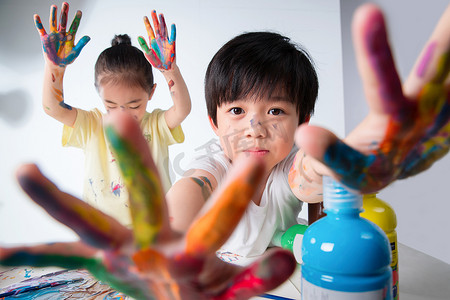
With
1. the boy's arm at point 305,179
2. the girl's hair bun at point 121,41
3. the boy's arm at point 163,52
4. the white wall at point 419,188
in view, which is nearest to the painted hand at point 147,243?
the boy's arm at point 305,179

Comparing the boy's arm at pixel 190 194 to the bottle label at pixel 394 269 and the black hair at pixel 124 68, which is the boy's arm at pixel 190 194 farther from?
the black hair at pixel 124 68

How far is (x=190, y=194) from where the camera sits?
444 millimetres

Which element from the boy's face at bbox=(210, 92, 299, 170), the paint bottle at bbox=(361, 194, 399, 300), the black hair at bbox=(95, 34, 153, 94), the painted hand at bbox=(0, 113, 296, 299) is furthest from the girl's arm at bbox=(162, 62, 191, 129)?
the painted hand at bbox=(0, 113, 296, 299)

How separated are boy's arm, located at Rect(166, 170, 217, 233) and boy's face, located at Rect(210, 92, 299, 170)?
7 cm

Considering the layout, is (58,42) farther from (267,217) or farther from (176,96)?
(267,217)

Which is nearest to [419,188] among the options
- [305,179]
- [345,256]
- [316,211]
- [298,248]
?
[316,211]

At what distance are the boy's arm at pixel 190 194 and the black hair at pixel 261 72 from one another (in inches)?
6.2

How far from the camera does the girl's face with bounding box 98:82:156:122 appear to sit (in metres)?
1.10

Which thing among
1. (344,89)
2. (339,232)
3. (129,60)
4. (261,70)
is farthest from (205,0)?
(339,232)

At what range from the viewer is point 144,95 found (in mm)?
1156

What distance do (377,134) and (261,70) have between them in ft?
1.27

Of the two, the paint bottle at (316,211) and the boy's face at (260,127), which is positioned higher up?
the boy's face at (260,127)

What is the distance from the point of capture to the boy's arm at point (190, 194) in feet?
1.23

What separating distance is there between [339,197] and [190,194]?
21cm
